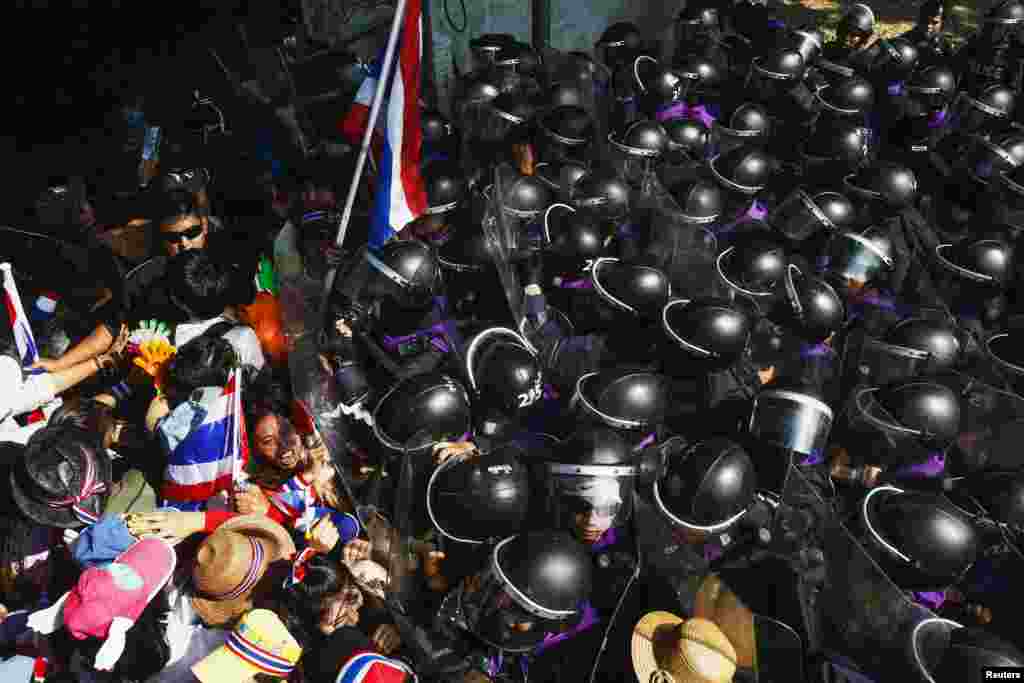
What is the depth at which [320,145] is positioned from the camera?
26.9ft

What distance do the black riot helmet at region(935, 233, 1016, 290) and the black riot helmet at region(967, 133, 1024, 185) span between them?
151 centimetres

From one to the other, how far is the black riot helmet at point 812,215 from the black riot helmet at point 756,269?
710 mm

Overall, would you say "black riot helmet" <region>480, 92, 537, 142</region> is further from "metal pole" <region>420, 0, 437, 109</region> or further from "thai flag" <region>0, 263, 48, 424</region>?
"thai flag" <region>0, 263, 48, 424</region>

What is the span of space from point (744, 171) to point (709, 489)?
4.28 metres

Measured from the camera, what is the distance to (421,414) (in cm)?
464

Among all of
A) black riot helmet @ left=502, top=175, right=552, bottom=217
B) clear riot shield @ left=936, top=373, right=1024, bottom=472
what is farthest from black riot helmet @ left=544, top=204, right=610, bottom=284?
clear riot shield @ left=936, top=373, right=1024, bottom=472

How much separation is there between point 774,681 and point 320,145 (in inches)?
284

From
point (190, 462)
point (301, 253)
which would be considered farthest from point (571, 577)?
point (301, 253)

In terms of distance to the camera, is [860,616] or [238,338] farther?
[238,338]

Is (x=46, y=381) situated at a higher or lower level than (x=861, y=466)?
higher

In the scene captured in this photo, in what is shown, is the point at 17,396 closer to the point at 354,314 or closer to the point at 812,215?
the point at 354,314

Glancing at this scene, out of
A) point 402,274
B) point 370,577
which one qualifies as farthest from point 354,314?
point 370,577

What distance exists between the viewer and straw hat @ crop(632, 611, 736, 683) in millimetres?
3268

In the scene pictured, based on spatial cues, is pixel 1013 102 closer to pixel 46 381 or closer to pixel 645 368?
pixel 645 368
